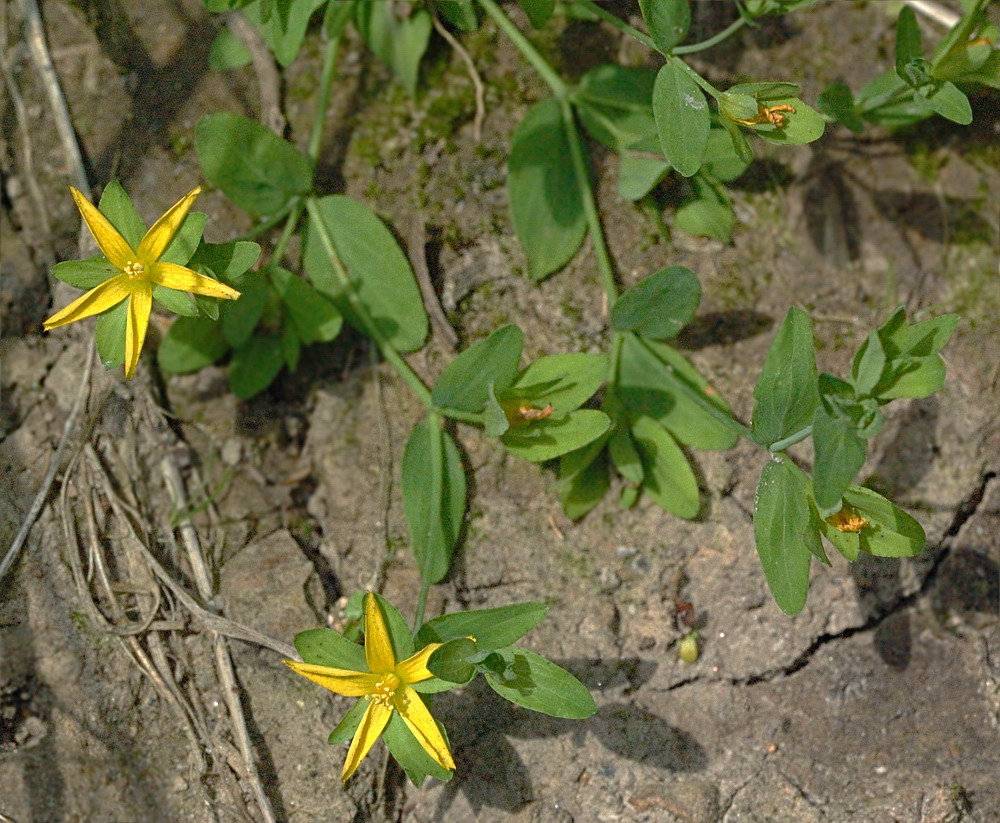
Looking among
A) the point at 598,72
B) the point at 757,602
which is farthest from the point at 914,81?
the point at 757,602

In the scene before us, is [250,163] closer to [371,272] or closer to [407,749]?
[371,272]

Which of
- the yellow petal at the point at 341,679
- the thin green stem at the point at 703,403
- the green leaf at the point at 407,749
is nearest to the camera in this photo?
the yellow petal at the point at 341,679

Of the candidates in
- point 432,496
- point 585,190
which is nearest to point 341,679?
point 432,496

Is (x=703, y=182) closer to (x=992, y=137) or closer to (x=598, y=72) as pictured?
(x=598, y=72)

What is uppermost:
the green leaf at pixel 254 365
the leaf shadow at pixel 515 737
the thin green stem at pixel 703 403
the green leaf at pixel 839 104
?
the green leaf at pixel 839 104

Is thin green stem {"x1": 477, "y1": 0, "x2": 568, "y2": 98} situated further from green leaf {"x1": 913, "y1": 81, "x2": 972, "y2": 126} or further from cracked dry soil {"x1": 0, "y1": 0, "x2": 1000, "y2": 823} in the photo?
green leaf {"x1": 913, "y1": 81, "x2": 972, "y2": 126}

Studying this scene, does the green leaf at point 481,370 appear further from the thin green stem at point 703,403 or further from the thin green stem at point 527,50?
the thin green stem at point 527,50

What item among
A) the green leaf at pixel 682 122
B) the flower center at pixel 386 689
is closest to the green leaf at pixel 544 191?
the green leaf at pixel 682 122

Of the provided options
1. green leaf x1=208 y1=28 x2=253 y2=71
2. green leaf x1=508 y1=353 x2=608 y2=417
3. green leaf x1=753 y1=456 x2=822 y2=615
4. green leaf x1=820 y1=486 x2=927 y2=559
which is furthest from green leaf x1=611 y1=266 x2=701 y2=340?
green leaf x1=208 y1=28 x2=253 y2=71
